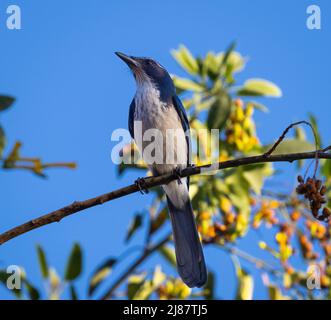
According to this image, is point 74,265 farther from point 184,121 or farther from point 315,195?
point 315,195

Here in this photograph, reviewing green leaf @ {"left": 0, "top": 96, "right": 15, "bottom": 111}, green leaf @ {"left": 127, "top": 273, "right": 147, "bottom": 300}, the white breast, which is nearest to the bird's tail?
the white breast

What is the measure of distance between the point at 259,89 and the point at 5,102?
2713 mm

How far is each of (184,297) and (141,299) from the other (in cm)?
36

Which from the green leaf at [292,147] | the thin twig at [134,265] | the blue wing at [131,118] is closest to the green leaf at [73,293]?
the thin twig at [134,265]

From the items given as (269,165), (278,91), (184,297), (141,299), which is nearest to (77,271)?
(141,299)

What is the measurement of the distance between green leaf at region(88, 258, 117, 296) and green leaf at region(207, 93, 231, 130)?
1576 mm

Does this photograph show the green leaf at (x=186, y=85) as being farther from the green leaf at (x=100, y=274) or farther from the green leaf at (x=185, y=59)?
the green leaf at (x=100, y=274)

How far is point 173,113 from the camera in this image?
5.28m

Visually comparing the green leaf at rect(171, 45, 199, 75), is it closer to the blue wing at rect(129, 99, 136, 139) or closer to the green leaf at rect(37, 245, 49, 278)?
the blue wing at rect(129, 99, 136, 139)

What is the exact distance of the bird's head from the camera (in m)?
5.63

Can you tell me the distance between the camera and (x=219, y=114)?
4.98 meters
